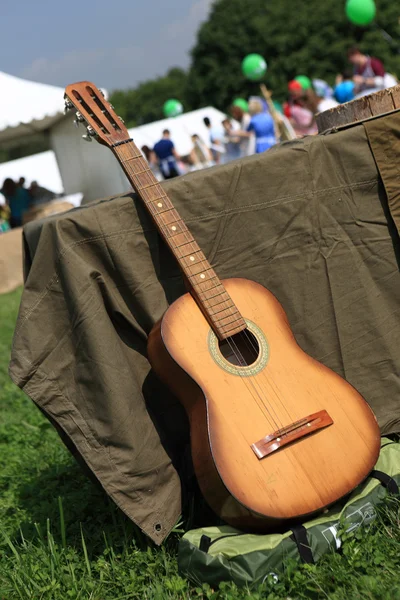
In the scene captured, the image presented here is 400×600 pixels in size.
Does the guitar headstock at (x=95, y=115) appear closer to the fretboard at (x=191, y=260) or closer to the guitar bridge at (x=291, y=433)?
the fretboard at (x=191, y=260)

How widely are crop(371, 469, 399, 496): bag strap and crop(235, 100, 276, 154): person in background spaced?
7643mm

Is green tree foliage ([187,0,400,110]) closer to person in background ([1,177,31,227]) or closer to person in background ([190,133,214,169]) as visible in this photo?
person in background ([190,133,214,169])

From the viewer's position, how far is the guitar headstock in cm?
286

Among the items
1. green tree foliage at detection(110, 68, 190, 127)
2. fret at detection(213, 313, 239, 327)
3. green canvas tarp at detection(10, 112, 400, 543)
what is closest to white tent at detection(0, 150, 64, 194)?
green canvas tarp at detection(10, 112, 400, 543)

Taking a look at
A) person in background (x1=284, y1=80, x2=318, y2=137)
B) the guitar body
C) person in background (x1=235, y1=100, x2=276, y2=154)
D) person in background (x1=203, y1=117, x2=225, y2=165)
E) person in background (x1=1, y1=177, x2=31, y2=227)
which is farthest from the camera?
person in background (x1=203, y1=117, x2=225, y2=165)

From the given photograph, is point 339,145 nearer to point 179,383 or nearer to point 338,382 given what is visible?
point 338,382

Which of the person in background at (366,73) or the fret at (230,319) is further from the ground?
the person in background at (366,73)

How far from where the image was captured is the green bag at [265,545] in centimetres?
220

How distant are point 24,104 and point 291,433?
9.29 meters

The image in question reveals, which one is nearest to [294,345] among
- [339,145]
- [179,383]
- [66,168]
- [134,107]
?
[179,383]

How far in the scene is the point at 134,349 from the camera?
A: 2.80 metres

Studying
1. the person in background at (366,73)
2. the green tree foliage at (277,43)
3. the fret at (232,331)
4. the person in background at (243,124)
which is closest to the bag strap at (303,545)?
the fret at (232,331)

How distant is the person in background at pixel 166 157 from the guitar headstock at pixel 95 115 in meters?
10.0

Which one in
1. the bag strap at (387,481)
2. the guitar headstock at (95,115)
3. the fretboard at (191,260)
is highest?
the guitar headstock at (95,115)
